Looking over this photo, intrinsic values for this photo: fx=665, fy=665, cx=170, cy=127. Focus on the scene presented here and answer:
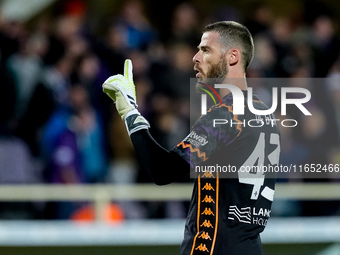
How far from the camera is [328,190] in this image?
780 cm

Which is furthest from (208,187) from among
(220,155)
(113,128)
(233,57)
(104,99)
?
(104,99)

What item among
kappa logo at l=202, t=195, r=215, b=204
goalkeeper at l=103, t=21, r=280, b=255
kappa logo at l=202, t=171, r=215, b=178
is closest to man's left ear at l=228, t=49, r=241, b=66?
goalkeeper at l=103, t=21, r=280, b=255

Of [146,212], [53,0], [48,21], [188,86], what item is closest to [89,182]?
[146,212]

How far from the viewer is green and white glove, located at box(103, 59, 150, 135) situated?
3582mm

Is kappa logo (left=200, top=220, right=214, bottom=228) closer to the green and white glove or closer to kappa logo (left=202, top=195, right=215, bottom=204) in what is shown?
kappa logo (left=202, top=195, right=215, bottom=204)

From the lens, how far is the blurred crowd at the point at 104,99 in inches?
302

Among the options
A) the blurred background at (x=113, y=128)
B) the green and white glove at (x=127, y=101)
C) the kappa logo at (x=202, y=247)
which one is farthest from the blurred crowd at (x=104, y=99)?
the kappa logo at (x=202, y=247)

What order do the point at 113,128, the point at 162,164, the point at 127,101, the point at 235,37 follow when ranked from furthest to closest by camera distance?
the point at 113,128
the point at 235,37
the point at 127,101
the point at 162,164

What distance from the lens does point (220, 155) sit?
3592 mm

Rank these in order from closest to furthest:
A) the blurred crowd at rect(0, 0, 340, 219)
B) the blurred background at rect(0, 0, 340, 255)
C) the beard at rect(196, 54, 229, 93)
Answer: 1. the beard at rect(196, 54, 229, 93)
2. the blurred background at rect(0, 0, 340, 255)
3. the blurred crowd at rect(0, 0, 340, 219)

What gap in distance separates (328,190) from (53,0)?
5.63m

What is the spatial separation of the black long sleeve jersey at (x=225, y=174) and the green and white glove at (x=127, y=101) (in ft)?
0.22

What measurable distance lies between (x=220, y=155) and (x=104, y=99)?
4801 millimetres

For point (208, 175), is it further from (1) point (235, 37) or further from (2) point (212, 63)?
(1) point (235, 37)
